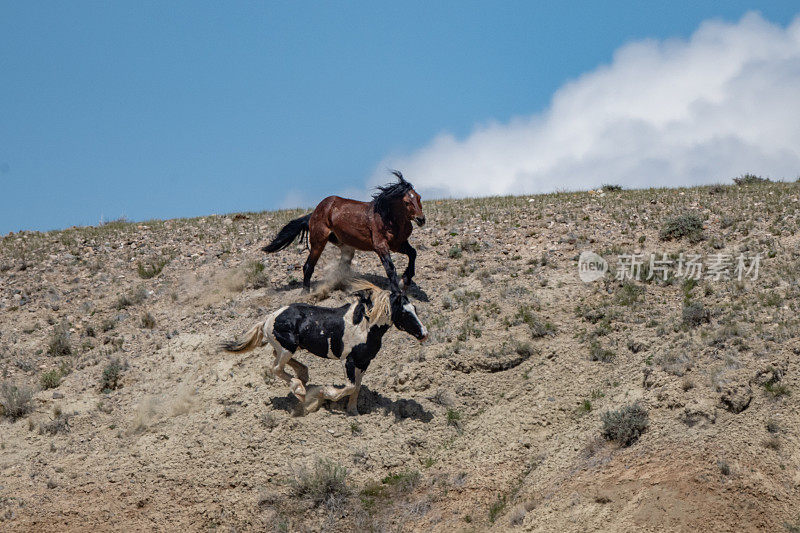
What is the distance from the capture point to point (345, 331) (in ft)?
41.3

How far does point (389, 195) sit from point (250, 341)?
15.4 ft

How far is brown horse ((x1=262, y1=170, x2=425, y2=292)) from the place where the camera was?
1595cm

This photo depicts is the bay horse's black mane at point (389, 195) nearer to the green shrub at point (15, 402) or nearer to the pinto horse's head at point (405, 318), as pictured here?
the pinto horse's head at point (405, 318)

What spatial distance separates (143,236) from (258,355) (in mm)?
10615

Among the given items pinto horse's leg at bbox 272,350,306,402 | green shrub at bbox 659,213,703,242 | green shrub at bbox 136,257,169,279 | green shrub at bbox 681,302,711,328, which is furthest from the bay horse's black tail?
green shrub at bbox 659,213,703,242

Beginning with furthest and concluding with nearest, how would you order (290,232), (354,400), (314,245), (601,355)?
(290,232) → (314,245) → (601,355) → (354,400)

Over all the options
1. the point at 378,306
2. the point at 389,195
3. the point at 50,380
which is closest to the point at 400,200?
the point at 389,195

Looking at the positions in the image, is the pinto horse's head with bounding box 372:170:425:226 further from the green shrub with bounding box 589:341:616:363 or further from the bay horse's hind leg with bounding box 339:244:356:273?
the green shrub with bounding box 589:341:616:363

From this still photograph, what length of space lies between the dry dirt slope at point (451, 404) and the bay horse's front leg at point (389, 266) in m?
1.16

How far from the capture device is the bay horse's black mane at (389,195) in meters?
16.0

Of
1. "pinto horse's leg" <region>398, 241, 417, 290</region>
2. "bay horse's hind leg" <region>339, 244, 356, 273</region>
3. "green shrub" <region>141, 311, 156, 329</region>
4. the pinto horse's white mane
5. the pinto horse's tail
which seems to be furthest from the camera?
"green shrub" <region>141, 311, 156, 329</region>

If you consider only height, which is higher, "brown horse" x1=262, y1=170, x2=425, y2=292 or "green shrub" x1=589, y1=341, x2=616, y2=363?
"brown horse" x1=262, y1=170, x2=425, y2=292

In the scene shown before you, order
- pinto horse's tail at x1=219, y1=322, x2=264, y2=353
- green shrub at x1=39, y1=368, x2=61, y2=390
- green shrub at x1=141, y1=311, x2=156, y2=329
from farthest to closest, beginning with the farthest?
green shrub at x1=141, y1=311, x2=156, y2=329
green shrub at x1=39, y1=368, x2=61, y2=390
pinto horse's tail at x1=219, y1=322, x2=264, y2=353

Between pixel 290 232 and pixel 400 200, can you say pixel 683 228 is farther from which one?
pixel 290 232
